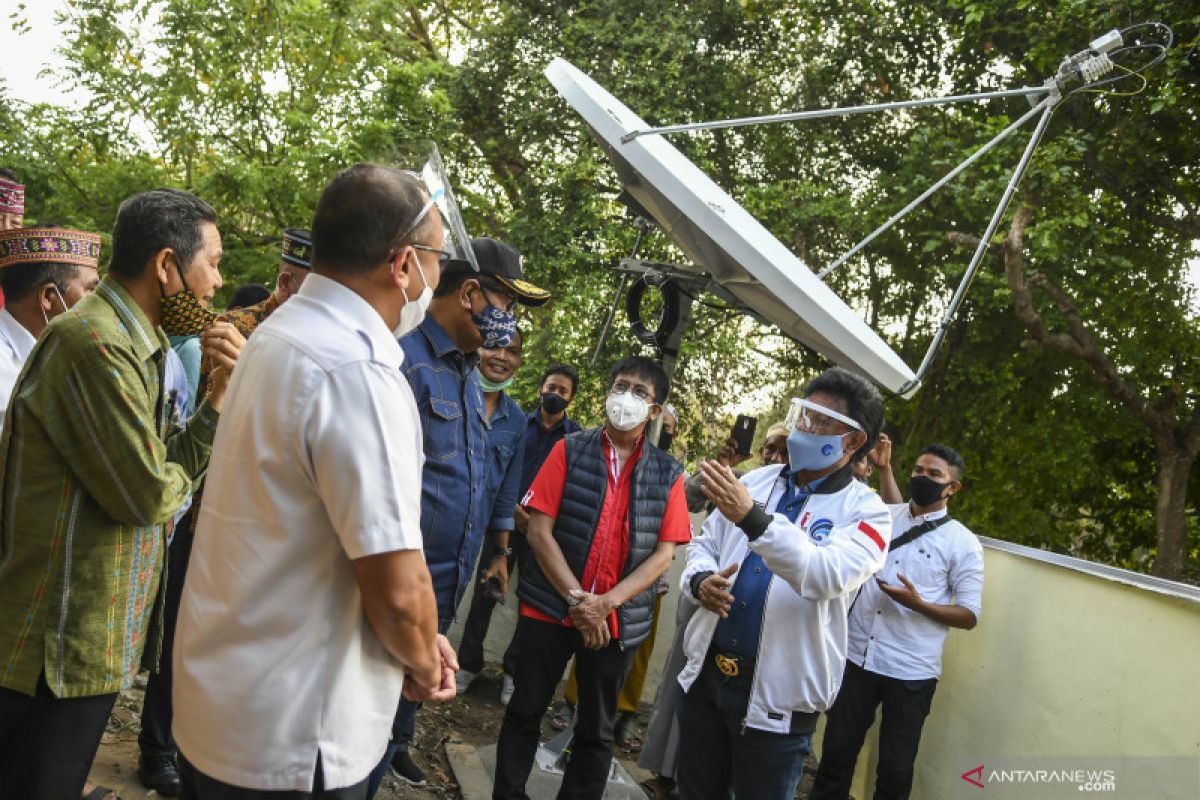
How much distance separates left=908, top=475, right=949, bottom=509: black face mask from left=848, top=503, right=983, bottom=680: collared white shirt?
8cm

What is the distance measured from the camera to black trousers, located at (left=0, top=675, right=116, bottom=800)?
2377 mm

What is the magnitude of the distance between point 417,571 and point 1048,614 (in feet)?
13.5

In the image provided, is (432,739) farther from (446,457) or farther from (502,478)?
(446,457)

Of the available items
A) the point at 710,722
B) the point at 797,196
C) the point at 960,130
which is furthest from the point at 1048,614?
the point at 960,130

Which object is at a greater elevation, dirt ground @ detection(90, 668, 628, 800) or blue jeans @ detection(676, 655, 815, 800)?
blue jeans @ detection(676, 655, 815, 800)

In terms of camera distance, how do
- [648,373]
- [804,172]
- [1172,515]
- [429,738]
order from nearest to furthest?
[648,373] < [429,738] < [1172,515] < [804,172]

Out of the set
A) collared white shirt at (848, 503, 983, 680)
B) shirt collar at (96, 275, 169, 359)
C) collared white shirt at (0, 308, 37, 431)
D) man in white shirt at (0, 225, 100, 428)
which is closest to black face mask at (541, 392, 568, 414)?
collared white shirt at (848, 503, 983, 680)

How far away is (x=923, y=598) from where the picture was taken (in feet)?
18.0

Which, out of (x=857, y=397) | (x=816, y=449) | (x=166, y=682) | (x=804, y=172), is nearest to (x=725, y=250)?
(x=857, y=397)

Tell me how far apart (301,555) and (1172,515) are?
1102cm

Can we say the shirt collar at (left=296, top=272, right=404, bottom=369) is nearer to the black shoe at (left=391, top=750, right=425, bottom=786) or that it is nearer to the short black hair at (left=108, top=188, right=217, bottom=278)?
the short black hair at (left=108, top=188, right=217, bottom=278)

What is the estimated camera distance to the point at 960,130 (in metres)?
12.2

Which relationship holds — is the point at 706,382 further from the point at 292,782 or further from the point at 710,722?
the point at 292,782

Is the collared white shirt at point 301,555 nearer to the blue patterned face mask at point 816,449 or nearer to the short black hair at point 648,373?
the blue patterned face mask at point 816,449
